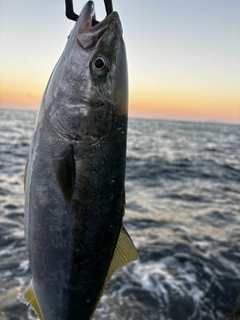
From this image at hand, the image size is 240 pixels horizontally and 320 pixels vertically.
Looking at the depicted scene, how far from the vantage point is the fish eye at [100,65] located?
2105 mm

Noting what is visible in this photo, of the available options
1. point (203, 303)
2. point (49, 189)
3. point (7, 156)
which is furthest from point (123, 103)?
point (7, 156)

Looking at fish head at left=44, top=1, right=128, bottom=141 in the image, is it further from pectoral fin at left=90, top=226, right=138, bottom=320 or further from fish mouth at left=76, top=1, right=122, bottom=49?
pectoral fin at left=90, top=226, right=138, bottom=320

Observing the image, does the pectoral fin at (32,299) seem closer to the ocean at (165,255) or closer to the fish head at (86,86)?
the fish head at (86,86)

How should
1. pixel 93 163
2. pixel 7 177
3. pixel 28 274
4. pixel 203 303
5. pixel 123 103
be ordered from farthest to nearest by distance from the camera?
1. pixel 7 177
2. pixel 28 274
3. pixel 203 303
4. pixel 123 103
5. pixel 93 163

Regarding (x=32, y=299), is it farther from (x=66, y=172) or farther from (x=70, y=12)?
(x=70, y=12)

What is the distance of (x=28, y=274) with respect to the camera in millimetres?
7535

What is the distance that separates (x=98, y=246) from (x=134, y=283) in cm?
590

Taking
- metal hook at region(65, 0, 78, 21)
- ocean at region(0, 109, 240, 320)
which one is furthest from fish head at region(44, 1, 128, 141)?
ocean at region(0, 109, 240, 320)

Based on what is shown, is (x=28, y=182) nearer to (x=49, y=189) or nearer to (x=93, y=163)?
(x=49, y=189)

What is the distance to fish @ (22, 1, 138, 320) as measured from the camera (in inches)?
80.3

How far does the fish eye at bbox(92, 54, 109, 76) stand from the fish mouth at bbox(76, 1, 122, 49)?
3.8 inches

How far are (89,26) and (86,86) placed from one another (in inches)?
15.5

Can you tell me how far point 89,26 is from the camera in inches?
84.4

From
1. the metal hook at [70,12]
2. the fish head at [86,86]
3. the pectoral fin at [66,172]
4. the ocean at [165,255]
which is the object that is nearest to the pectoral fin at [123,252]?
the pectoral fin at [66,172]
